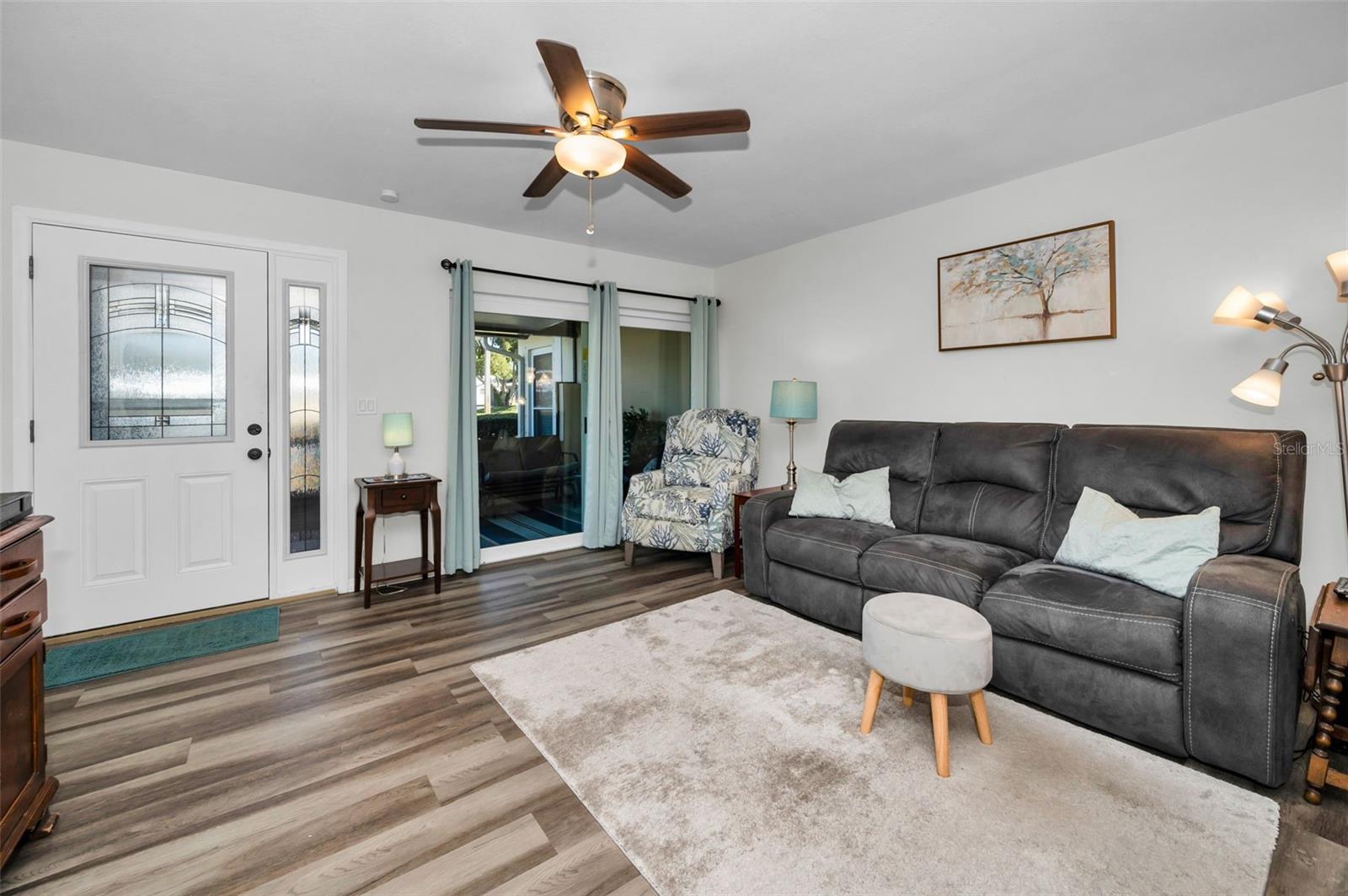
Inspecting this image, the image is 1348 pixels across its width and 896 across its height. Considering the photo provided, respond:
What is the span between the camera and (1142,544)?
2.34 m

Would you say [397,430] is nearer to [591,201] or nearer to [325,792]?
[591,201]

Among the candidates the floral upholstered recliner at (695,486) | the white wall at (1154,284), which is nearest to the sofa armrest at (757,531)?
the floral upholstered recliner at (695,486)

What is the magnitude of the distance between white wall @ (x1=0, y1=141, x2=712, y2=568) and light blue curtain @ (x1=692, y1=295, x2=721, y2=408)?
123 centimetres

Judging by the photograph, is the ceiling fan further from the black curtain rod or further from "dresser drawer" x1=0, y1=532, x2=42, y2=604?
the black curtain rod

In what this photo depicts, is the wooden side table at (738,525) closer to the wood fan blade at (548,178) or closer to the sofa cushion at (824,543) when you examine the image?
the sofa cushion at (824,543)

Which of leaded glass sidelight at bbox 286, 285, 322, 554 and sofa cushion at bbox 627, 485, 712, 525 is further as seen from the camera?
sofa cushion at bbox 627, 485, 712, 525

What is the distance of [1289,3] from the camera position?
197 centimetres

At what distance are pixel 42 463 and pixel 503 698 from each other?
2860mm

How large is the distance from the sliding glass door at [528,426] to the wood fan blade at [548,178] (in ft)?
6.45

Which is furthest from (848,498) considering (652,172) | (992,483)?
(652,172)

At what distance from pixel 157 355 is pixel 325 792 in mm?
2873

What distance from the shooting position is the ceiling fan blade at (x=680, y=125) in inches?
79.8

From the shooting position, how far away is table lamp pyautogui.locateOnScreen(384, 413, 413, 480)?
379cm

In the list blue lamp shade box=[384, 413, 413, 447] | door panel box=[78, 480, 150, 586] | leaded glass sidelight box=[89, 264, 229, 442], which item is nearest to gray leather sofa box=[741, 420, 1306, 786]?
blue lamp shade box=[384, 413, 413, 447]
